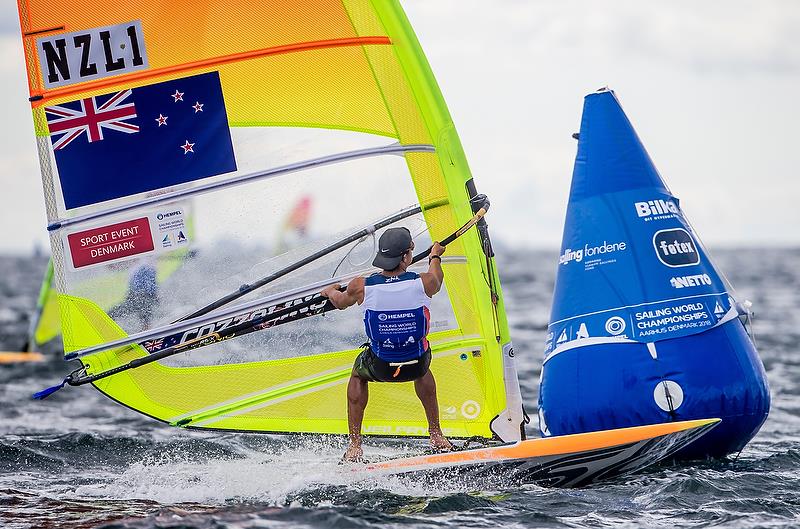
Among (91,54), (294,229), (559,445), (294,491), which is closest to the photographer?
(559,445)

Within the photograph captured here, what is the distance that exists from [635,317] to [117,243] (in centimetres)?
314

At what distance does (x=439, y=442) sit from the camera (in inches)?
258

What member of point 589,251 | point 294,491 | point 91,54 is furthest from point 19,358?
point 589,251

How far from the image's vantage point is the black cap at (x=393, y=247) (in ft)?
20.6

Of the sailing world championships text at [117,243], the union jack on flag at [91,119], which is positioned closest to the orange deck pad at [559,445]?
the sailing world championships text at [117,243]

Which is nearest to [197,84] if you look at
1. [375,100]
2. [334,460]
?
[375,100]

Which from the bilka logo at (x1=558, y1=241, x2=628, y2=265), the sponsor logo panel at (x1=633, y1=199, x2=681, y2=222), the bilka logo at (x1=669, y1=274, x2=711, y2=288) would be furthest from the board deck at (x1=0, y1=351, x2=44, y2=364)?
the bilka logo at (x1=669, y1=274, x2=711, y2=288)

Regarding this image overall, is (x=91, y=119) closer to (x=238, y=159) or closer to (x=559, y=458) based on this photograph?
(x=238, y=159)

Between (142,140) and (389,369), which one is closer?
(389,369)

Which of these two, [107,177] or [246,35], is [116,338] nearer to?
[107,177]

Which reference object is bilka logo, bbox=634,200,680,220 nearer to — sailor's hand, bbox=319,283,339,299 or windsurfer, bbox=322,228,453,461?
windsurfer, bbox=322,228,453,461

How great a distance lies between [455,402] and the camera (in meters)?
6.96

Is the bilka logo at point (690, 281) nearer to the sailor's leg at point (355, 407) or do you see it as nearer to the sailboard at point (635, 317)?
the sailboard at point (635, 317)

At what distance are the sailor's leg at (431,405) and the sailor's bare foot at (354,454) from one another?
0.44 m
